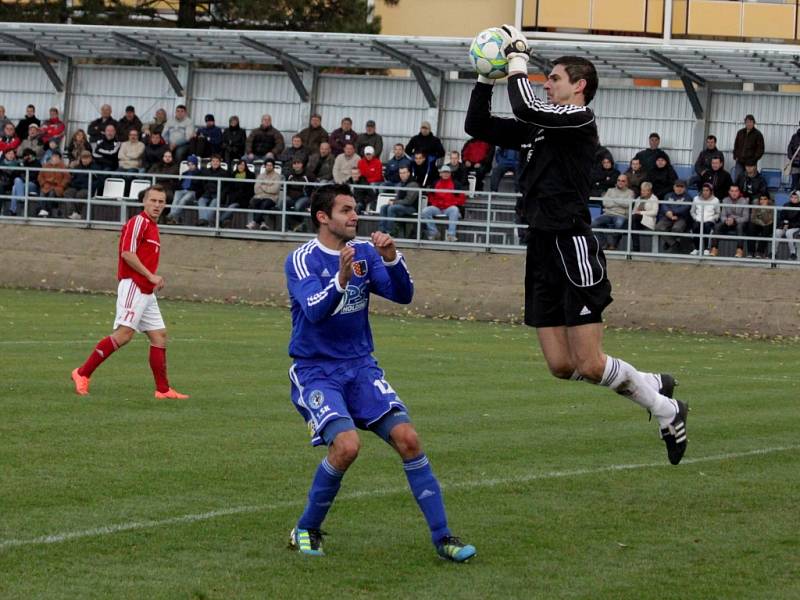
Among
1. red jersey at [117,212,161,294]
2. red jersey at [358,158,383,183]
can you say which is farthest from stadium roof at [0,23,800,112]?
red jersey at [117,212,161,294]

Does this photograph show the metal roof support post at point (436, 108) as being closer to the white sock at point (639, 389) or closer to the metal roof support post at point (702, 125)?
the metal roof support post at point (702, 125)

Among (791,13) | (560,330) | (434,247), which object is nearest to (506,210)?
(434,247)

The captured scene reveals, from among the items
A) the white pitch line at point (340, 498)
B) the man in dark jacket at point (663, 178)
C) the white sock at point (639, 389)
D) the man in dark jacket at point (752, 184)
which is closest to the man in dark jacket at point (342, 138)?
the man in dark jacket at point (663, 178)

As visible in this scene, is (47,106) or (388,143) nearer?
(388,143)

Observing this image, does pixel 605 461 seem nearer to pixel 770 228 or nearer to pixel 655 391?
pixel 655 391

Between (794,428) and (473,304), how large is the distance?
14.7m

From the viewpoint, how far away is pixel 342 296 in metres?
7.48

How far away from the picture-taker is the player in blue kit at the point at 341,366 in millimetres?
7395

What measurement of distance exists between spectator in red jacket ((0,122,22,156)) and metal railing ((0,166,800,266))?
0.94m

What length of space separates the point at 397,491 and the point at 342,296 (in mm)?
2171

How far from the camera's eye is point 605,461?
10680 mm

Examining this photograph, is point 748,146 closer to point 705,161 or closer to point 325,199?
point 705,161

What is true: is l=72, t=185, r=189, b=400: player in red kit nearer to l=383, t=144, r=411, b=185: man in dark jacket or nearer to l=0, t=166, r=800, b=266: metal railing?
l=0, t=166, r=800, b=266: metal railing

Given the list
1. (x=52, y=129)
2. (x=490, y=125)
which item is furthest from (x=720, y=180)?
(x=490, y=125)
